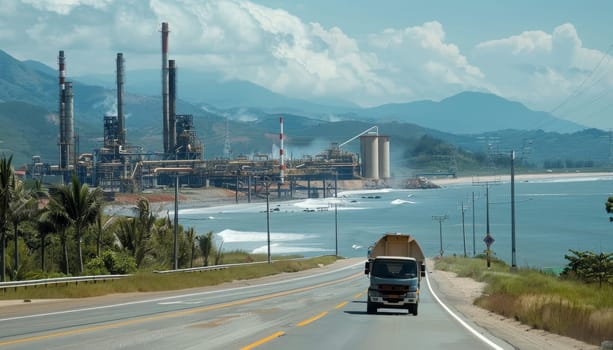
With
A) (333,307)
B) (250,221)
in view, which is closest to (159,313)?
(333,307)

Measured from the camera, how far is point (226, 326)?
21.6m

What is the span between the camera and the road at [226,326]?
1778 cm

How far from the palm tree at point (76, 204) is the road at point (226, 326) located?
57.3ft

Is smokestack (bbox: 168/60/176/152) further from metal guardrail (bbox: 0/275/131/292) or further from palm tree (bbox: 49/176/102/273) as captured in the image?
→ metal guardrail (bbox: 0/275/131/292)

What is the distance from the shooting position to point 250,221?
589 feet

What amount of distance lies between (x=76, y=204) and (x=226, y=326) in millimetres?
30047

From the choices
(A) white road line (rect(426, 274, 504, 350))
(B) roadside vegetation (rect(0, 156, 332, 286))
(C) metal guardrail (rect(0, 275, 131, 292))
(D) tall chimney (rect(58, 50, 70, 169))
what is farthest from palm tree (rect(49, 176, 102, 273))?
(D) tall chimney (rect(58, 50, 70, 169))

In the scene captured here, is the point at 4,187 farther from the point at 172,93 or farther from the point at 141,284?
the point at 172,93

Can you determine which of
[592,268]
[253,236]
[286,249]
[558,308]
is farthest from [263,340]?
[253,236]

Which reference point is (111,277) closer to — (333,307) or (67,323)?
(333,307)

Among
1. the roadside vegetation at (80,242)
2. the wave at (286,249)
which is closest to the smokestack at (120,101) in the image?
the wave at (286,249)

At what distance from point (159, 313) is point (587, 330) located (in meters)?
11.9

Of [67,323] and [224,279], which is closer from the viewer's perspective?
[67,323]

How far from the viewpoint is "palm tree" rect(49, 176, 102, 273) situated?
1951 inches
